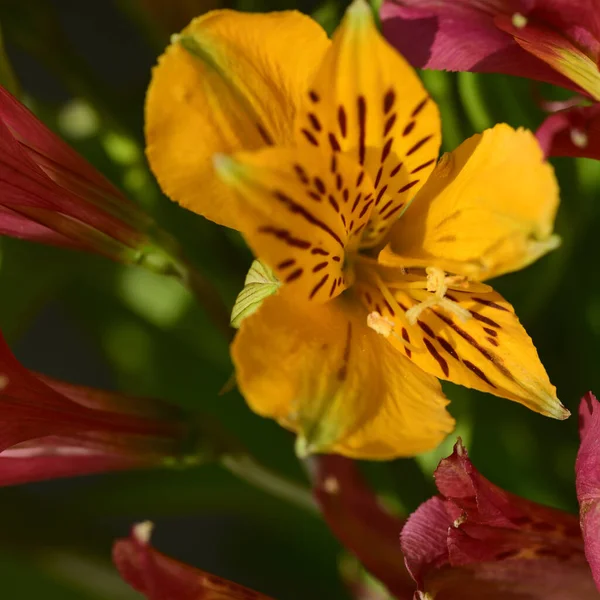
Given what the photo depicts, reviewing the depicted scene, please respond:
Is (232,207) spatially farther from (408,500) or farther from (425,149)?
(408,500)

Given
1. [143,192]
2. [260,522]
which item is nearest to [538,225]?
[143,192]

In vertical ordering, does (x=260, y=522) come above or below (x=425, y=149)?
below

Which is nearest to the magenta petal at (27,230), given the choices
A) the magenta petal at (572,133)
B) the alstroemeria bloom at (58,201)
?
the alstroemeria bloom at (58,201)

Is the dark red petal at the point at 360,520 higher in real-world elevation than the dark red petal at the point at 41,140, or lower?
lower

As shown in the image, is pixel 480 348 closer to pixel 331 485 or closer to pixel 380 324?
pixel 380 324

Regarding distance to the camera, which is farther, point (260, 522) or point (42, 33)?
point (260, 522)

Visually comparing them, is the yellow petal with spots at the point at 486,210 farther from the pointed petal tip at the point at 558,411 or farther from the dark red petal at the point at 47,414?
the dark red petal at the point at 47,414
